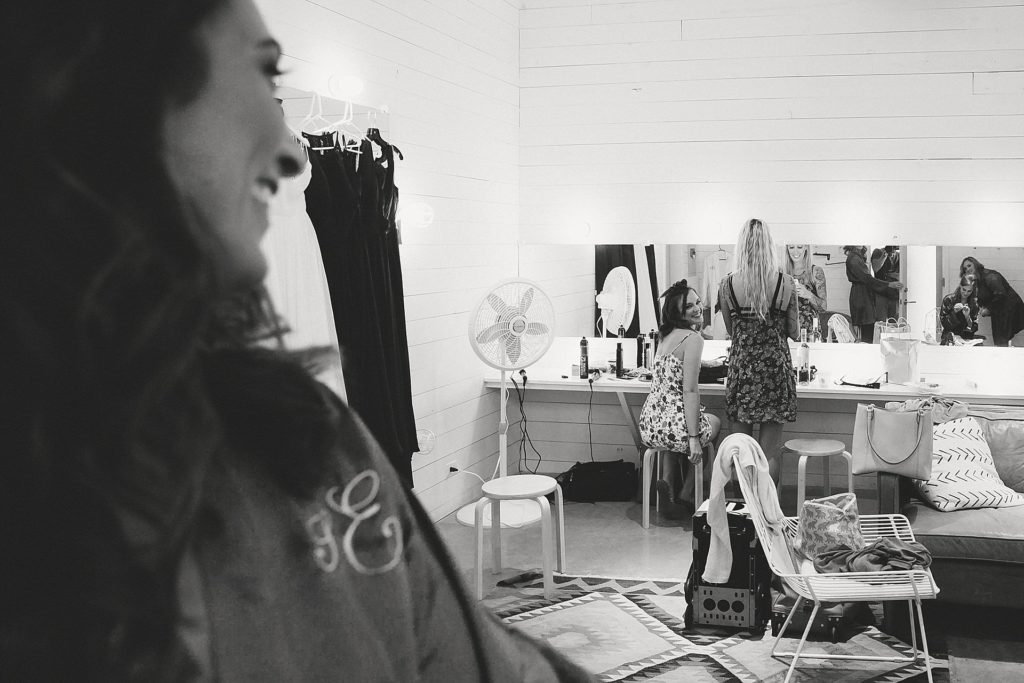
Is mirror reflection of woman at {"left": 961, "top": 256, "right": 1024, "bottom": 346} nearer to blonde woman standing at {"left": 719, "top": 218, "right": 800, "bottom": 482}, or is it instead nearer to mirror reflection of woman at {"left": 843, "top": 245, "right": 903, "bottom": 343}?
mirror reflection of woman at {"left": 843, "top": 245, "right": 903, "bottom": 343}

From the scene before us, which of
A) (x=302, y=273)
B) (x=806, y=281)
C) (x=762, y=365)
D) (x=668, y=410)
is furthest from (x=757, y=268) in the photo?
(x=302, y=273)

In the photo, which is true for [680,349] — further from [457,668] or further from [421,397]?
[457,668]

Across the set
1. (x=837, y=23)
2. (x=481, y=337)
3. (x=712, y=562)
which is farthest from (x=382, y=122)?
(x=837, y=23)

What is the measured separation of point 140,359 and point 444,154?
522 cm

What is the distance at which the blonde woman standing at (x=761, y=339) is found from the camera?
5.15m

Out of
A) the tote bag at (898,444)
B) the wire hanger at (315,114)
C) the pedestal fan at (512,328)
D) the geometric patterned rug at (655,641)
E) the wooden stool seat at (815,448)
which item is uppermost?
the wire hanger at (315,114)

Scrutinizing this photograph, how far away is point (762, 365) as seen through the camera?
16.9 ft

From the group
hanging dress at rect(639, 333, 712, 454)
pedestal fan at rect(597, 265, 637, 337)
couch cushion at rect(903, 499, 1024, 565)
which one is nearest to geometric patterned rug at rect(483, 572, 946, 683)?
couch cushion at rect(903, 499, 1024, 565)

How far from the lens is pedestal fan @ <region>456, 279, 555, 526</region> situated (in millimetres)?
4535

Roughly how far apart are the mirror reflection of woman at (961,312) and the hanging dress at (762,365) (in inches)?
51.9

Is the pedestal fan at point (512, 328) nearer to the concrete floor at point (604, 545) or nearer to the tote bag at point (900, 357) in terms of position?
the concrete floor at point (604, 545)

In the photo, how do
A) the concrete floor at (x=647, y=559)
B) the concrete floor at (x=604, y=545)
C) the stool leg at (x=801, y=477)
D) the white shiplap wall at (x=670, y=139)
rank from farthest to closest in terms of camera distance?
1. the white shiplap wall at (x=670, y=139)
2. the stool leg at (x=801, y=477)
3. the concrete floor at (x=604, y=545)
4. the concrete floor at (x=647, y=559)

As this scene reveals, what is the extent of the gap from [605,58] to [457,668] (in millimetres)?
6334

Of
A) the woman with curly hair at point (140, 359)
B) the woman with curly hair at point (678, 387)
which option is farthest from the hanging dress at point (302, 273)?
the woman with curly hair at point (678, 387)
